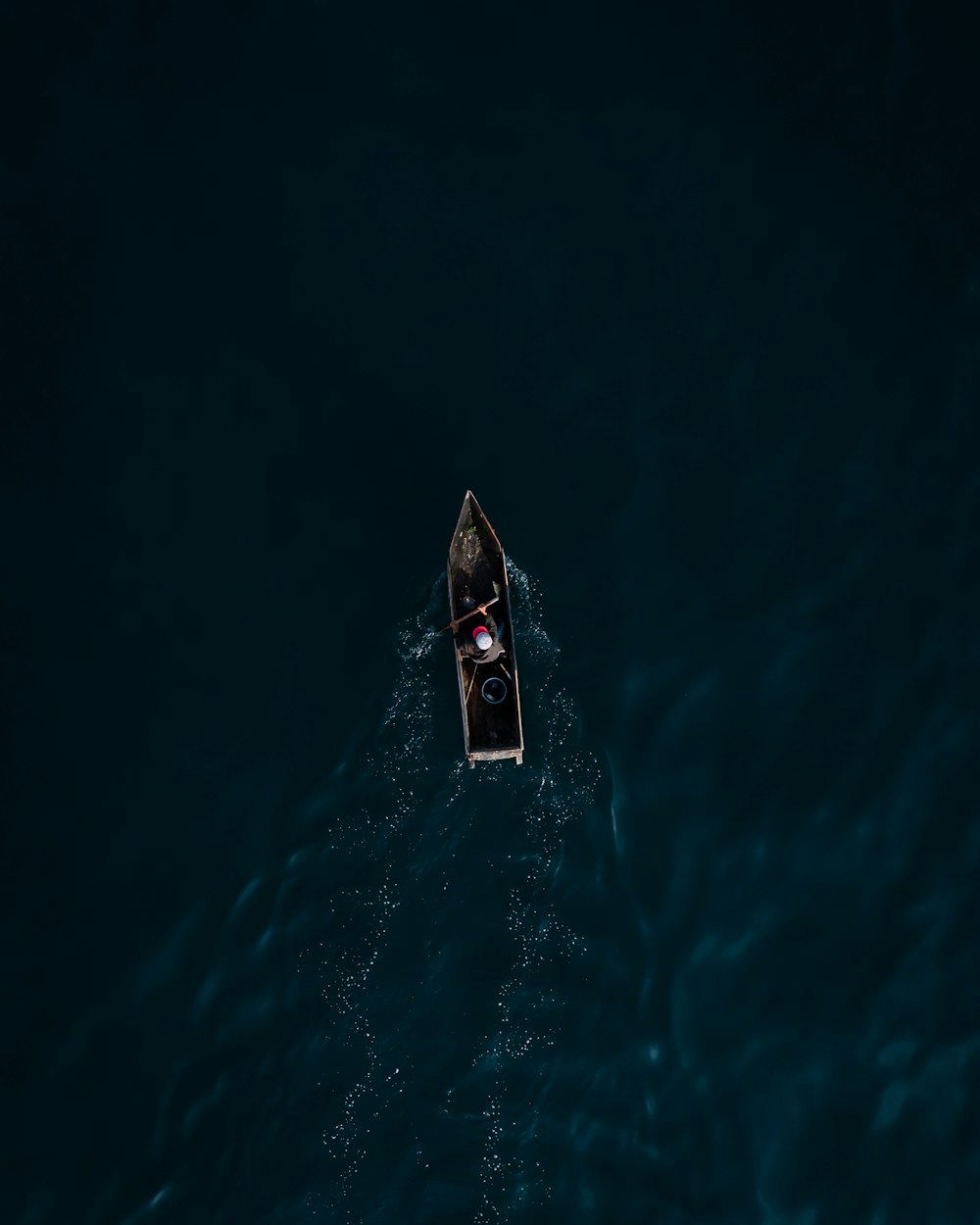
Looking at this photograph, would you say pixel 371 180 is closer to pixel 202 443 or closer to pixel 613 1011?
pixel 202 443

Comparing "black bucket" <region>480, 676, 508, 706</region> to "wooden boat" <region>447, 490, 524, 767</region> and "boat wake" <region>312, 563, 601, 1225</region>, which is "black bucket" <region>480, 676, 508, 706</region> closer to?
"wooden boat" <region>447, 490, 524, 767</region>

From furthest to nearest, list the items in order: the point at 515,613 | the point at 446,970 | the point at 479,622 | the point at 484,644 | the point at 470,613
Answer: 1. the point at 515,613
2. the point at 479,622
3. the point at 470,613
4. the point at 484,644
5. the point at 446,970

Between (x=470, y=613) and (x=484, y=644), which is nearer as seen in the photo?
(x=484, y=644)

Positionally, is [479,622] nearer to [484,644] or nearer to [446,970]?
[484,644]

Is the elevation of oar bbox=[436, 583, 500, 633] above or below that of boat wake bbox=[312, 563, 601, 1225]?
above

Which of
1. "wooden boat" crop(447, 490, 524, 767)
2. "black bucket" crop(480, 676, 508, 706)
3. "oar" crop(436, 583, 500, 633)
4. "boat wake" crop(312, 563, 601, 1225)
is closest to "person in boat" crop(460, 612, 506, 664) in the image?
"wooden boat" crop(447, 490, 524, 767)

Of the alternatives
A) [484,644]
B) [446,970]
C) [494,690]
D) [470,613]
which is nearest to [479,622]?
[470,613]

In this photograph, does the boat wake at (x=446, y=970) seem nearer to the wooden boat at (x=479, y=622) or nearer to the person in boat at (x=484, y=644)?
the wooden boat at (x=479, y=622)
